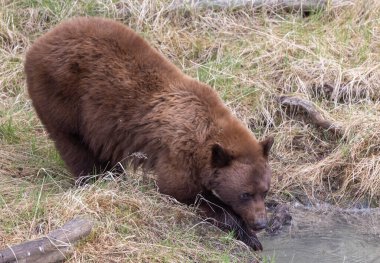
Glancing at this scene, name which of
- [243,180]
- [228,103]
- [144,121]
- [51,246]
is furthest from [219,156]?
[228,103]

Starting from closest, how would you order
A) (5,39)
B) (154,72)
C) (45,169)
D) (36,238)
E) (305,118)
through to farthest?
1. (36,238)
2. (154,72)
3. (45,169)
4. (305,118)
5. (5,39)

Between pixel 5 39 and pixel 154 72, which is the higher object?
pixel 154 72

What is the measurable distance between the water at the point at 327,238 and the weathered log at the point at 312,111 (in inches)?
39.0

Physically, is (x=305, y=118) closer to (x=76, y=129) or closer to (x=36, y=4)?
(x=76, y=129)

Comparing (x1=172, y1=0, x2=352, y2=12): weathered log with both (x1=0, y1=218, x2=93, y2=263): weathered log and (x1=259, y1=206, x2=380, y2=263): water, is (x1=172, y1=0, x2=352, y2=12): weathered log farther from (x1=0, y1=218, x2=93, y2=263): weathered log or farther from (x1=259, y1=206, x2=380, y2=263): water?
(x1=0, y1=218, x2=93, y2=263): weathered log

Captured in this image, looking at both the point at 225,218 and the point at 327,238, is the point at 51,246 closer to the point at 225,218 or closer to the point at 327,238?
the point at 225,218

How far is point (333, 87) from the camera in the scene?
8641mm

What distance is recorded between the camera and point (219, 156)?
628cm

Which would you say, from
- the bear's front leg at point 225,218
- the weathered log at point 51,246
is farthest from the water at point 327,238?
the weathered log at point 51,246

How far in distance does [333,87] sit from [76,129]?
117 inches

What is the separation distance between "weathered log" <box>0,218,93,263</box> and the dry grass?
4.1 inches

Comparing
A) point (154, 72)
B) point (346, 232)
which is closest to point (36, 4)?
point (154, 72)

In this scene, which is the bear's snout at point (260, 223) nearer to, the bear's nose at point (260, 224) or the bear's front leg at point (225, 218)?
the bear's nose at point (260, 224)

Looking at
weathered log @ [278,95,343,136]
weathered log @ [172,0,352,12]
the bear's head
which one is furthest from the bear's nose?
weathered log @ [172,0,352,12]
